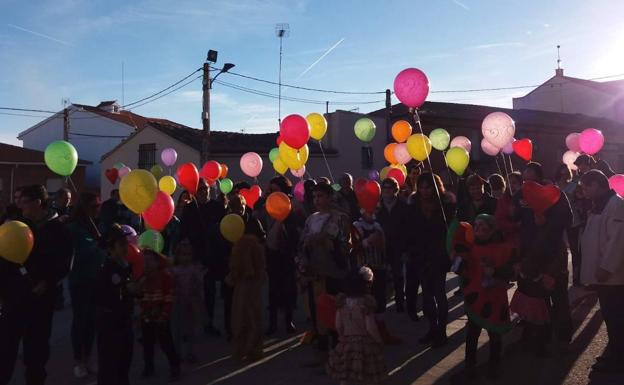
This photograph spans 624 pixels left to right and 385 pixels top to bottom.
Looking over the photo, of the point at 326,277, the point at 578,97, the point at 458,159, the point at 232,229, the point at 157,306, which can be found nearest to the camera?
→ the point at 157,306

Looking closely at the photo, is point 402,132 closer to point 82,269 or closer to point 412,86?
point 412,86

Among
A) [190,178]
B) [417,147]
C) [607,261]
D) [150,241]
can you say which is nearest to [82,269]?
[150,241]

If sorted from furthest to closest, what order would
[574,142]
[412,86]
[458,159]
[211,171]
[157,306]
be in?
[574,142]
[211,171]
[458,159]
[412,86]
[157,306]

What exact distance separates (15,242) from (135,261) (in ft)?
3.20

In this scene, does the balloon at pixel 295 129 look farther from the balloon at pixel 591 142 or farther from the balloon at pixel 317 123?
the balloon at pixel 591 142

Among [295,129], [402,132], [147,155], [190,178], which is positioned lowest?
[190,178]

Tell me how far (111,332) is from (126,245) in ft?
2.16

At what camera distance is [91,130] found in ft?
117

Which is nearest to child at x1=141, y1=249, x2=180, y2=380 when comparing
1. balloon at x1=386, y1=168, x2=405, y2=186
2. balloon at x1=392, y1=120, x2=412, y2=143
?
balloon at x1=386, y1=168, x2=405, y2=186

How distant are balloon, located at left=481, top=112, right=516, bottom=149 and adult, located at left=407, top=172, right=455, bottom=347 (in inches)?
106

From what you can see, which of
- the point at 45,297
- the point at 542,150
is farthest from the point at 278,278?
the point at 542,150

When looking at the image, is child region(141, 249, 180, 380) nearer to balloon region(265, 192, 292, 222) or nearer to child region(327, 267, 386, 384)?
balloon region(265, 192, 292, 222)

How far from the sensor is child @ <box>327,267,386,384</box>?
379 centimetres

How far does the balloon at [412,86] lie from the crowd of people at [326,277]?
47.0 inches
